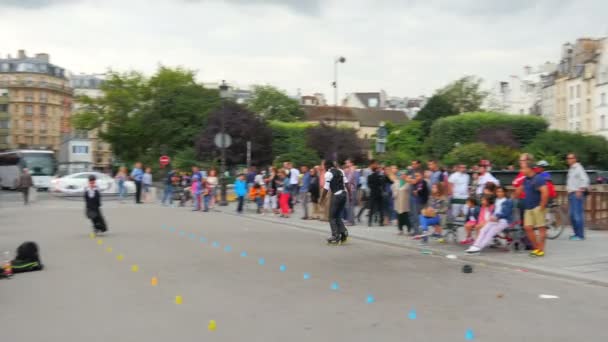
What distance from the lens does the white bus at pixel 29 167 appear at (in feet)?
180

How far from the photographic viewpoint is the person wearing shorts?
500 inches

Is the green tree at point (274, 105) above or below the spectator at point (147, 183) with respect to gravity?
above

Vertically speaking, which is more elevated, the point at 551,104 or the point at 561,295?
the point at 551,104

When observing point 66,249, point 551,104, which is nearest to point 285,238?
point 66,249

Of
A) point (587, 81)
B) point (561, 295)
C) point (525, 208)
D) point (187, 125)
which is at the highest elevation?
point (587, 81)

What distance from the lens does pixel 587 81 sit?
282 ft

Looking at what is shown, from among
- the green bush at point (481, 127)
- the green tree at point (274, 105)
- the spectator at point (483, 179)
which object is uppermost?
the green tree at point (274, 105)

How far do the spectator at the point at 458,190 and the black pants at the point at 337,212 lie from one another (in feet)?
8.47

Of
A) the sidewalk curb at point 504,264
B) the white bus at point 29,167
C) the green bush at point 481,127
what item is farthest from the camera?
the green bush at point 481,127

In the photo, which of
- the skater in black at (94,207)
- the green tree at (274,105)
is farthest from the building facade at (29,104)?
the skater in black at (94,207)

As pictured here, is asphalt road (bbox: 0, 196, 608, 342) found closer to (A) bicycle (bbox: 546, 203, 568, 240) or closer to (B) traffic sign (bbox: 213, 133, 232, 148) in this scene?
(A) bicycle (bbox: 546, 203, 568, 240)

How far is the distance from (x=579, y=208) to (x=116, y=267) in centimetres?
1020

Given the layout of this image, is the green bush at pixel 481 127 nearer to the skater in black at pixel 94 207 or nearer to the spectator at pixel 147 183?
the spectator at pixel 147 183

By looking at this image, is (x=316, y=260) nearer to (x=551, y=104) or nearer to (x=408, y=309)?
(x=408, y=309)
